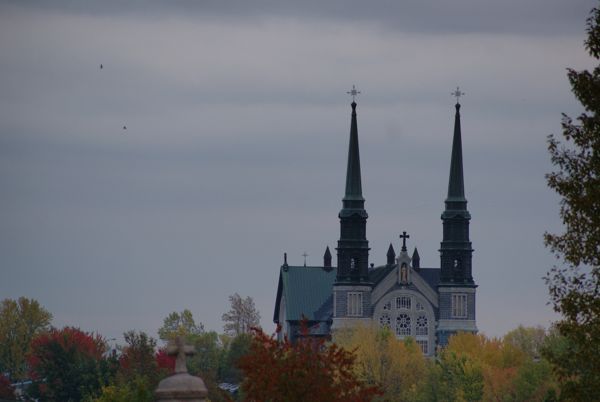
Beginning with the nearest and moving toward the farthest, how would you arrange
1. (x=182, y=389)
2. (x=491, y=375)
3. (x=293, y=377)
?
1. (x=182, y=389)
2. (x=293, y=377)
3. (x=491, y=375)

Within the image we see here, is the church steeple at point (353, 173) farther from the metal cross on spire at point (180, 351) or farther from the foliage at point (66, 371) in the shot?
the metal cross on spire at point (180, 351)

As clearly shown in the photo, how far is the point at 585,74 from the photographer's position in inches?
1815

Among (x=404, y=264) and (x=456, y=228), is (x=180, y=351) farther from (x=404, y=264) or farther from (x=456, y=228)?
(x=404, y=264)

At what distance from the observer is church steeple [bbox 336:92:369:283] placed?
19288 centimetres

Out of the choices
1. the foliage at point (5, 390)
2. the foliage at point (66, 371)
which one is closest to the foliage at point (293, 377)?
the foliage at point (66, 371)

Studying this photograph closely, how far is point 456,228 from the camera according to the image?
193375mm

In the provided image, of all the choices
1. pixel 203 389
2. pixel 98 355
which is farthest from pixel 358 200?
pixel 203 389

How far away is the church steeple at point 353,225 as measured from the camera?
7594 inches

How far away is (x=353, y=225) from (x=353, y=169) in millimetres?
4960

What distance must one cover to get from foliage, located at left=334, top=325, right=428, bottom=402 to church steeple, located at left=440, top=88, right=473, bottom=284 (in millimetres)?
19177

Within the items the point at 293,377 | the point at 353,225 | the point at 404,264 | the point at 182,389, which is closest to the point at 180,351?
the point at 182,389

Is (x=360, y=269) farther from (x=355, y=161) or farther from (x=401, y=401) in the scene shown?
(x=401, y=401)

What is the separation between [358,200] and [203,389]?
15640 centimetres

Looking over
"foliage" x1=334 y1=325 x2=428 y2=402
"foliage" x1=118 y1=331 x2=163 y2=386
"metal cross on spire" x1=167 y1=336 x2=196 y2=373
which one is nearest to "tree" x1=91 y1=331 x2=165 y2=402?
"foliage" x1=118 y1=331 x2=163 y2=386
